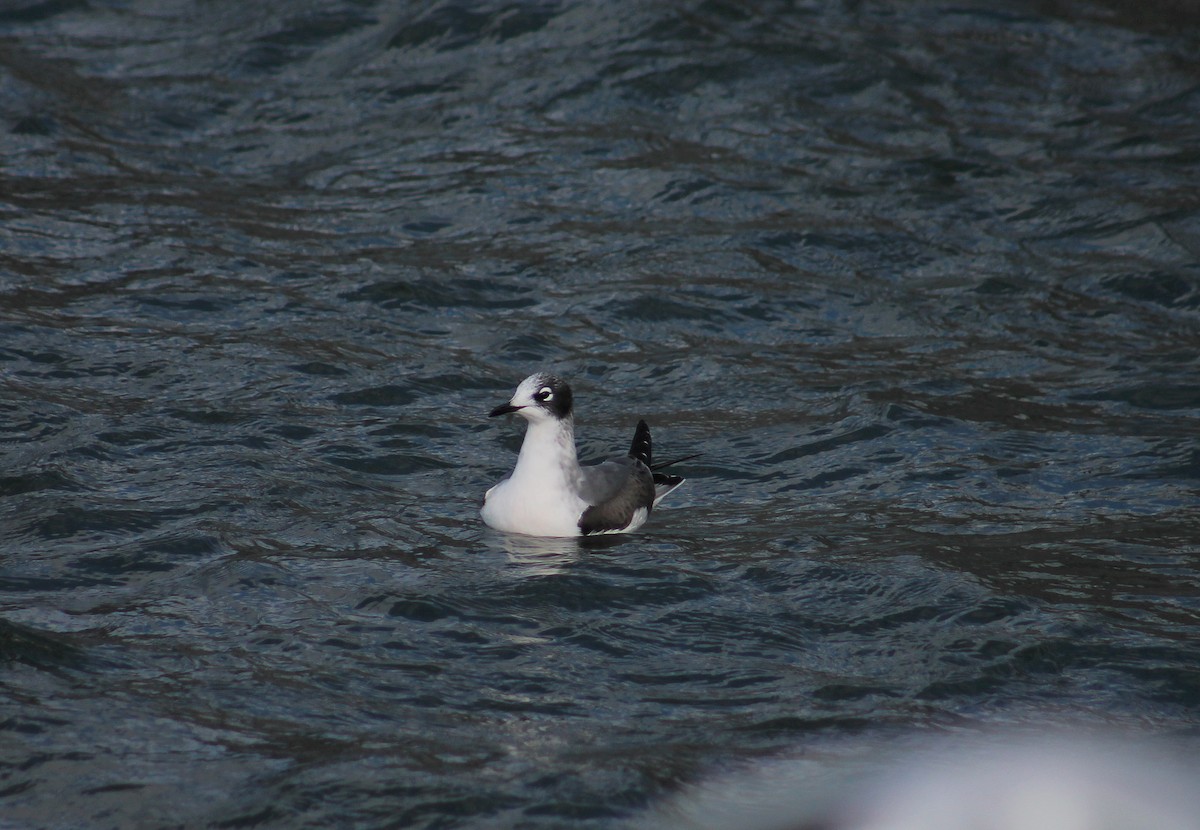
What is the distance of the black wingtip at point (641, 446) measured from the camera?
10180 mm

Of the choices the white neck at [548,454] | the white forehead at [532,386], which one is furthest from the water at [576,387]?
the white forehead at [532,386]

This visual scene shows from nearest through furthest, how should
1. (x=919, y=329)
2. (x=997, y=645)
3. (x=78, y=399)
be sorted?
(x=997, y=645) → (x=78, y=399) → (x=919, y=329)

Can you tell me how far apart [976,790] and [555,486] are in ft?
11.2

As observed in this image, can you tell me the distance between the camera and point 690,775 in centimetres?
667

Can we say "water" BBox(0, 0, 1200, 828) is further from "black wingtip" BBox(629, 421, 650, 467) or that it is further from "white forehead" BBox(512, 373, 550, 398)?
"white forehead" BBox(512, 373, 550, 398)

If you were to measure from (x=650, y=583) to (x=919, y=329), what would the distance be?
5.38 meters

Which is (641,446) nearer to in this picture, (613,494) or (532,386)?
(613,494)

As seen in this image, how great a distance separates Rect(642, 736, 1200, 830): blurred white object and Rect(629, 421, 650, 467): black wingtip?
11.8 feet

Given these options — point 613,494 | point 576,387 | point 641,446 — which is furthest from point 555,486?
point 576,387

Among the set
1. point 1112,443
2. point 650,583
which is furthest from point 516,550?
point 1112,443

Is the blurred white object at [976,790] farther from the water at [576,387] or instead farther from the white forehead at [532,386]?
the white forehead at [532,386]

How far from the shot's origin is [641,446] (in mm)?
10258

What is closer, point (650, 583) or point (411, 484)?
point (650, 583)

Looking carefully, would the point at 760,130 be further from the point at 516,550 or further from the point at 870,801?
the point at 870,801
